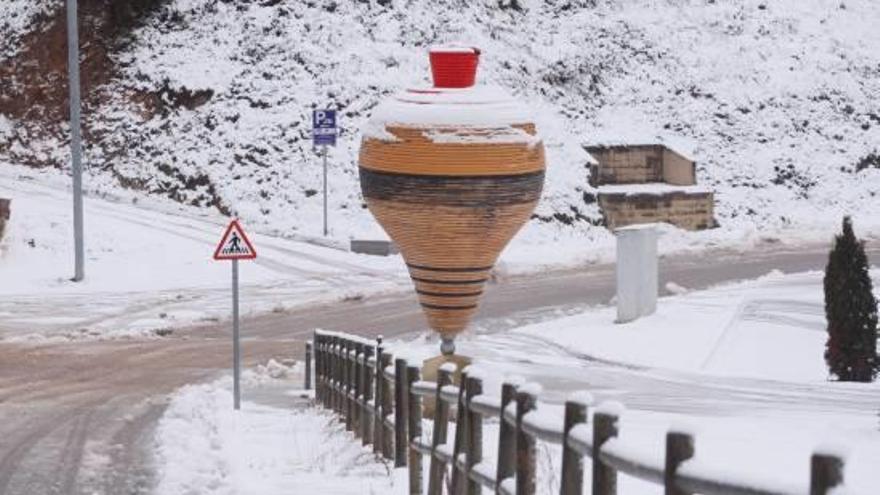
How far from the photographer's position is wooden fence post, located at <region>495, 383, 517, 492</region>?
6832 millimetres

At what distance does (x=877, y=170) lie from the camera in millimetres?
37312

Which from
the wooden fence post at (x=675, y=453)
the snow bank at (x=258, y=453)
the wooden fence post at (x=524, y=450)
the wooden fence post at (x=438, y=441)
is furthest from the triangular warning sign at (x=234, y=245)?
the wooden fence post at (x=675, y=453)

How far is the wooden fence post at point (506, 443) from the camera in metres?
6.83

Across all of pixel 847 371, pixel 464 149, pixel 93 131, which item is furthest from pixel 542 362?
pixel 93 131

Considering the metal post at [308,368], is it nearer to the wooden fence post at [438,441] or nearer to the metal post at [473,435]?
the wooden fence post at [438,441]

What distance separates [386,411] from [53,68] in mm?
30338

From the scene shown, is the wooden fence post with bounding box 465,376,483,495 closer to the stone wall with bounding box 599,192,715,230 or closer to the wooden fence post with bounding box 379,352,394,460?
the wooden fence post with bounding box 379,352,394,460

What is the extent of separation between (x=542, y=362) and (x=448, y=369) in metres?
10.4

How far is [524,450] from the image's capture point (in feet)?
21.5

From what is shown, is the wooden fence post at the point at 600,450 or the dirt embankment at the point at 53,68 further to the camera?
the dirt embankment at the point at 53,68

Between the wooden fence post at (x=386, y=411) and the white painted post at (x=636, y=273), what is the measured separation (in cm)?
1043

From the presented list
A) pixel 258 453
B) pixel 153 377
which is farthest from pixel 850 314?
pixel 153 377

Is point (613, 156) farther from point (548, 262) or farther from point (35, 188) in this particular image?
point (35, 188)

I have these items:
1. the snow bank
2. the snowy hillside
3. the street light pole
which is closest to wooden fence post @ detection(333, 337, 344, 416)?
the snow bank
